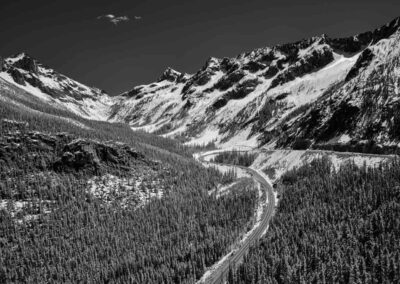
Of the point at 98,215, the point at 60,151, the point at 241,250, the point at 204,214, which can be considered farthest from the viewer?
the point at 60,151

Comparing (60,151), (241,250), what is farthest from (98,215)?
(241,250)

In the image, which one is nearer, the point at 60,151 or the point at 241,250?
the point at 241,250

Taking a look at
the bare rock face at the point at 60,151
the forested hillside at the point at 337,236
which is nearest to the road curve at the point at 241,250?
the forested hillside at the point at 337,236

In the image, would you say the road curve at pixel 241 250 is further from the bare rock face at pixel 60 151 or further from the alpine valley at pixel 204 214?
the bare rock face at pixel 60 151

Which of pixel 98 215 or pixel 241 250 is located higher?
pixel 98 215

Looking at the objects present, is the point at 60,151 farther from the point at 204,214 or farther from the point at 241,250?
the point at 241,250

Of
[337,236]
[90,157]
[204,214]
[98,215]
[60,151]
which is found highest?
[60,151]

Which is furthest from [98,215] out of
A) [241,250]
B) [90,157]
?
[241,250]

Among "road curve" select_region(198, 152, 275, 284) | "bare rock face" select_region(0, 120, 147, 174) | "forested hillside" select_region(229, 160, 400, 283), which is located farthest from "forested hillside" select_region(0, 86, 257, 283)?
"forested hillside" select_region(229, 160, 400, 283)

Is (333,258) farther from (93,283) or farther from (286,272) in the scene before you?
(93,283)

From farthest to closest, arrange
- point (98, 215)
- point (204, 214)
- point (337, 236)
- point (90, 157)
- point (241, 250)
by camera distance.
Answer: point (90, 157)
point (204, 214)
point (98, 215)
point (241, 250)
point (337, 236)

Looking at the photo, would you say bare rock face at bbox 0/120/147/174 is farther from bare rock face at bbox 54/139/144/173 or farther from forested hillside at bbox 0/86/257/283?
forested hillside at bbox 0/86/257/283
